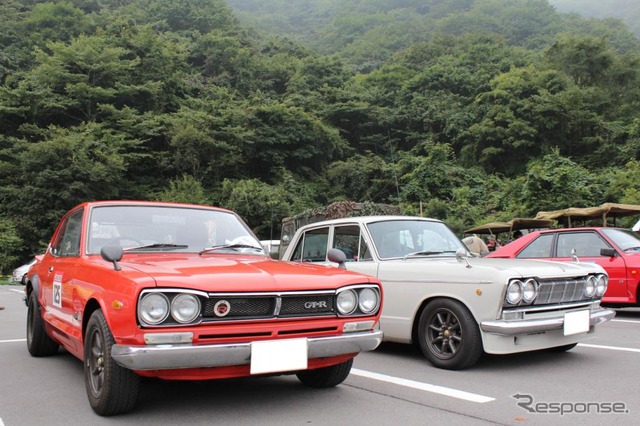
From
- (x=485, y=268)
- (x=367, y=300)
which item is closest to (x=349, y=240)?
(x=485, y=268)

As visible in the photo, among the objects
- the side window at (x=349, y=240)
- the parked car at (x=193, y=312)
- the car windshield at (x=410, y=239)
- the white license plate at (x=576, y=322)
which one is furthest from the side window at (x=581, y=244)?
the parked car at (x=193, y=312)

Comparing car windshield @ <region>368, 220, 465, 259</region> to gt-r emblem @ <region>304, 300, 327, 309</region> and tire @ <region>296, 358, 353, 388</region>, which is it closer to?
tire @ <region>296, 358, 353, 388</region>

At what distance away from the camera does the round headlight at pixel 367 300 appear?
4.09 metres

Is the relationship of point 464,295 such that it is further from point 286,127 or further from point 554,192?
point 286,127

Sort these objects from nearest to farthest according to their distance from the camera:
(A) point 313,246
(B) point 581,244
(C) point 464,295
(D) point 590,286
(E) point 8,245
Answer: (C) point 464,295 < (D) point 590,286 < (A) point 313,246 < (B) point 581,244 < (E) point 8,245

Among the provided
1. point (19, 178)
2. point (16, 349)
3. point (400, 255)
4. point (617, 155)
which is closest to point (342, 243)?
point (400, 255)

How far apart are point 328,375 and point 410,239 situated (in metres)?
2.40

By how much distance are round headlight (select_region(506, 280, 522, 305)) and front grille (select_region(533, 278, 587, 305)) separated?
0.24 meters

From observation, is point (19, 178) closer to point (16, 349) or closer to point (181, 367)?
point (16, 349)

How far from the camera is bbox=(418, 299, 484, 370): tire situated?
16.6ft

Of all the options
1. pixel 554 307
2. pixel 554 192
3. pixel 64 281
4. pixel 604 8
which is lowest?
pixel 554 307

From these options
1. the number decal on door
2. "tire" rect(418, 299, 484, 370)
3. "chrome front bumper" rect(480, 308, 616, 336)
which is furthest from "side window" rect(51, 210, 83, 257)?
"chrome front bumper" rect(480, 308, 616, 336)

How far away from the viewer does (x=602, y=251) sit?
8.71m

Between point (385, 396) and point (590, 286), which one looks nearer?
point (385, 396)
